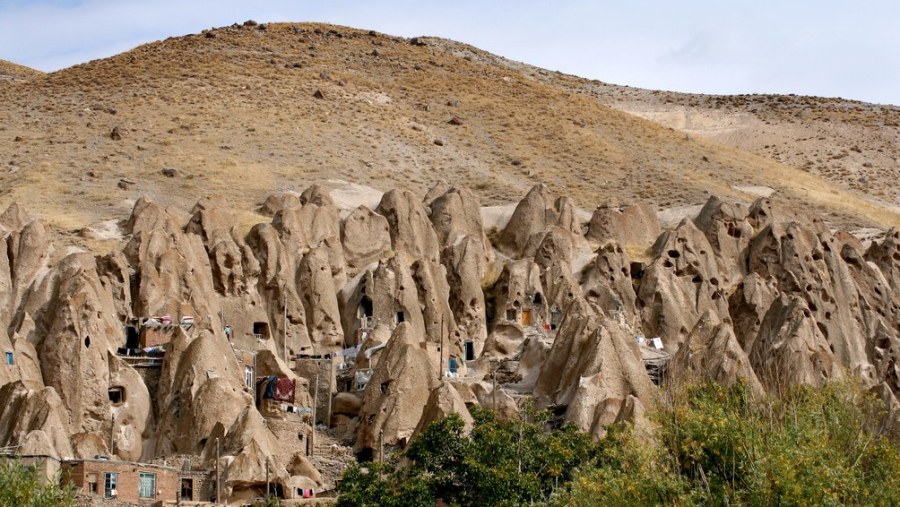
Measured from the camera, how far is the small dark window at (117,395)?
69312 millimetres

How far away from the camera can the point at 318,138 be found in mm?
125250

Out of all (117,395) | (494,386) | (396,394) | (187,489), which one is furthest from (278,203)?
(187,489)

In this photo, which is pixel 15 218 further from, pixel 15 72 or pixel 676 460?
pixel 15 72

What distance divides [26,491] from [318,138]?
76.8 m

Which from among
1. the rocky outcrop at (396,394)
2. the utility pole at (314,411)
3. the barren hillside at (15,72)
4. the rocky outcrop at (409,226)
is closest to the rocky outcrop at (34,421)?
the utility pole at (314,411)

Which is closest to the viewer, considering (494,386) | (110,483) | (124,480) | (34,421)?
(110,483)

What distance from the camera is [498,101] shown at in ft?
491

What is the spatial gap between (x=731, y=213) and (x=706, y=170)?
30.9 m

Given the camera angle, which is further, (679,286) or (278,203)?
(278,203)

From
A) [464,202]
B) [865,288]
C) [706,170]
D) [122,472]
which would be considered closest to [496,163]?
[706,170]

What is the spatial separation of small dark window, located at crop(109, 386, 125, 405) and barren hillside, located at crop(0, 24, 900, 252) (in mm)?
22422

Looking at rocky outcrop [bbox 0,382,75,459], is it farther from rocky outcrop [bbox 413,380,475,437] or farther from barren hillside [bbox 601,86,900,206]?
barren hillside [bbox 601,86,900,206]

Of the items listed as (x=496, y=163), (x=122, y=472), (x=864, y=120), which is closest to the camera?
(x=122, y=472)

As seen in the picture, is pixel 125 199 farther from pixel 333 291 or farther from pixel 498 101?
pixel 498 101
